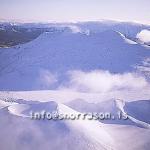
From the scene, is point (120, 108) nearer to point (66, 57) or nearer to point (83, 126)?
point (83, 126)

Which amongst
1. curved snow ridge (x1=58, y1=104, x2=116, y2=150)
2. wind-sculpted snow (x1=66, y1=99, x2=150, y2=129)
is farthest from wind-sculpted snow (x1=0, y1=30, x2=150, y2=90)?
curved snow ridge (x1=58, y1=104, x2=116, y2=150)

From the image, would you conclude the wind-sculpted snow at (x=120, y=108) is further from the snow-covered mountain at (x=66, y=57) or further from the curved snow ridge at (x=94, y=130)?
the snow-covered mountain at (x=66, y=57)

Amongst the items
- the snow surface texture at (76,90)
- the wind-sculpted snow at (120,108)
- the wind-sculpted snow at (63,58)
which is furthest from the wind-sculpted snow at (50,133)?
the wind-sculpted snow at (63,58)

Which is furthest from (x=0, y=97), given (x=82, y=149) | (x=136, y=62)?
(x=136, y=62)

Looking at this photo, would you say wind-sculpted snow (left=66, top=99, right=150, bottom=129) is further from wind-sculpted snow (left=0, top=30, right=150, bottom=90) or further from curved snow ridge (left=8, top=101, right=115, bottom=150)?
wind-sculpted snow (left=0, top=30, right=150, bottom=90)

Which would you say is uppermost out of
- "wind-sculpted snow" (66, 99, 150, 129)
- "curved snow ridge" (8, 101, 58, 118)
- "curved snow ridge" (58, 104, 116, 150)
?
"curved snow ridge" (8, 101, 58, 118)

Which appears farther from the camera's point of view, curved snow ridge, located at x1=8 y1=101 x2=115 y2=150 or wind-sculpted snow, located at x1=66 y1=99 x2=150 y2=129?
wind-sculpted snow, located at x1=66 y1=99 x2=150 y2=129

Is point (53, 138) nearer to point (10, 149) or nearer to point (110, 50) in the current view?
point (10, 149)
